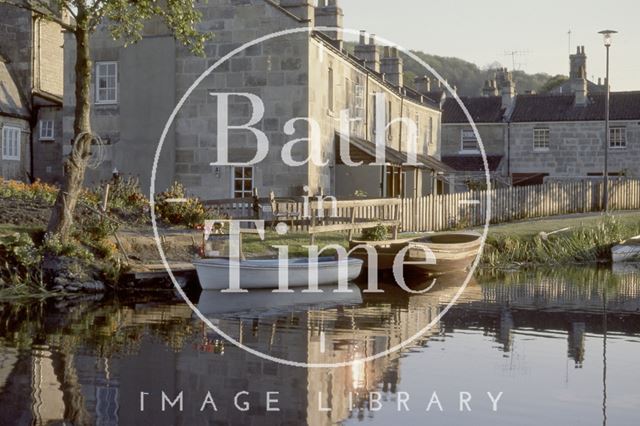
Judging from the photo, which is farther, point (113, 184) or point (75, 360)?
point (113, 184)

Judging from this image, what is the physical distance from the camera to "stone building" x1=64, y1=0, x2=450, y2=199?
110 ft

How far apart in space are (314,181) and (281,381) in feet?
70.4

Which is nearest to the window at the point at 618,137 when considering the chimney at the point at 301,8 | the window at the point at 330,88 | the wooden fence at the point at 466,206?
the wooden fence at the point at 466,206

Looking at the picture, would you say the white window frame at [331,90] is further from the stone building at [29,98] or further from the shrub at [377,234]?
the stone building at [29,98]

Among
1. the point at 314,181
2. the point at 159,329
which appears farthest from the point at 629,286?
the point at 159,329

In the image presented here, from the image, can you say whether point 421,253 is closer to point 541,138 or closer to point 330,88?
point 330,88

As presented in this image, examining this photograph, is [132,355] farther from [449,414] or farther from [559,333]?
[559,333]

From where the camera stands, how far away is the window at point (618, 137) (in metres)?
62.2

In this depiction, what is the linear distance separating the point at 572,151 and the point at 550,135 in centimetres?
175

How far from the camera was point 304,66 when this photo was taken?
33.1 meters

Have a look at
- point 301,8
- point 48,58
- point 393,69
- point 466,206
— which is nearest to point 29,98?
point 48,58

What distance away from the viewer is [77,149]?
23.2 metres

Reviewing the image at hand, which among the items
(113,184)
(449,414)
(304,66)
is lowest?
(449,414)

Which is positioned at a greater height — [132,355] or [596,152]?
[596,152]
